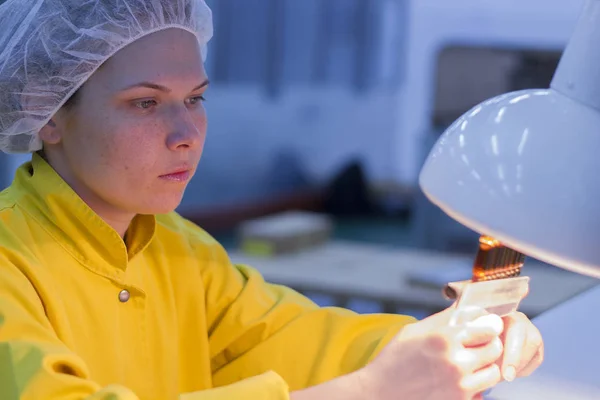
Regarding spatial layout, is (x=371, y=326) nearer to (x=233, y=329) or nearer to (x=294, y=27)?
(x=233, y=329)

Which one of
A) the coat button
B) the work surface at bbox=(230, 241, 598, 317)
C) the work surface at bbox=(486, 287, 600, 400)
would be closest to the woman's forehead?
the coat button

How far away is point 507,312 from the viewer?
998 millimetres

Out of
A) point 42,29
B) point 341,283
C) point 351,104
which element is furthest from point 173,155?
point 351,104

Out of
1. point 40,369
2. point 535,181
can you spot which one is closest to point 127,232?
point 40,369

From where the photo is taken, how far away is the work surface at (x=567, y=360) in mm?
1181

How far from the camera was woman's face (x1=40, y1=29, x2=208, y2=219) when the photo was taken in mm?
1073

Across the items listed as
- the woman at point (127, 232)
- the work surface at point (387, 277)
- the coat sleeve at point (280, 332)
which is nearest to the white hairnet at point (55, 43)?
the woman at point (127, 232)

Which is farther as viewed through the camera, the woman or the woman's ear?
the woman's ear

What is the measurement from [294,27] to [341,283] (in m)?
4.81

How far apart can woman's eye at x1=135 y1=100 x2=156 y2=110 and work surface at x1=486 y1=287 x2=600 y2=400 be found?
61cm

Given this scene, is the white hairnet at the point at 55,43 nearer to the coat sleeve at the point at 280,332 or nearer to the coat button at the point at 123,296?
the coat button at the point at 123,296

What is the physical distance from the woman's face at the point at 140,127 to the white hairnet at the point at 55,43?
0.02m

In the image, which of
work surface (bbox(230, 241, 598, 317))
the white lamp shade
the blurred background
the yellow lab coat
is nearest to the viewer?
the white lamp shade

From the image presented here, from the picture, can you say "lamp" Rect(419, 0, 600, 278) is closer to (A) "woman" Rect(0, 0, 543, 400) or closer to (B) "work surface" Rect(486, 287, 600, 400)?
(A) "woman" Rect(0, 0, 543, 400)
